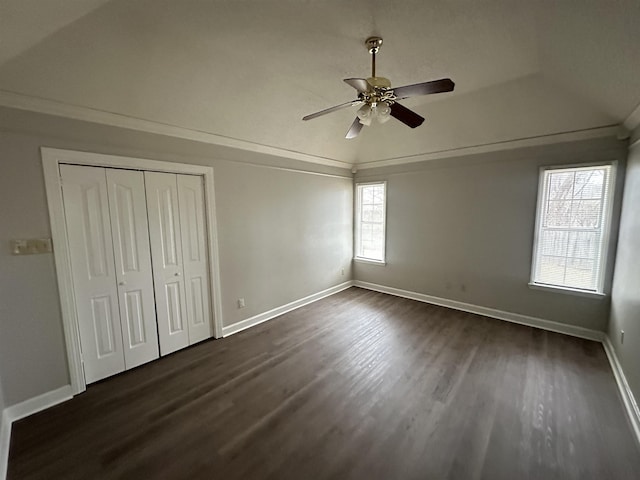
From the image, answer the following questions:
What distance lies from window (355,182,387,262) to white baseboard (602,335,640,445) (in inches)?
125

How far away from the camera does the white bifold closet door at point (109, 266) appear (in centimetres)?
239

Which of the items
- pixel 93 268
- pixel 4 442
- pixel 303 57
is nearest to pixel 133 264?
pixel 93 268

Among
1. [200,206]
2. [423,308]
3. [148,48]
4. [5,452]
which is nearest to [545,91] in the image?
[423,308]

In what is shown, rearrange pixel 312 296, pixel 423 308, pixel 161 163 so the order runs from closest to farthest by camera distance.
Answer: pixel 161 163 < pixel 423 308 < pixel 312 296

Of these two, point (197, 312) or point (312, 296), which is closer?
point (197, 312)

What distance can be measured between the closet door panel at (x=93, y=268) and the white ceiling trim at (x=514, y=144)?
4227 mm

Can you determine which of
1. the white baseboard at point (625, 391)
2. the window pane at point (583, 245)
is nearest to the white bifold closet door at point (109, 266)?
the white baseboard at point (625, 391)

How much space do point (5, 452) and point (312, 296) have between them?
11.8 ft

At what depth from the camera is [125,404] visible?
2.30 meters

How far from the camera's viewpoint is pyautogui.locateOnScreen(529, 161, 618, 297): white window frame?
3094 mm

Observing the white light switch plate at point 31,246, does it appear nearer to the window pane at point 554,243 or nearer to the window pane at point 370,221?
the window pane at point 370,221

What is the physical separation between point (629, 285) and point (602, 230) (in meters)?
1.04

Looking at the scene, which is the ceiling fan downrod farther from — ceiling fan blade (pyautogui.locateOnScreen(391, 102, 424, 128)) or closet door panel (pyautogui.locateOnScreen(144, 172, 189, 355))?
closet door panel (pyautogui.locateOnScreen(144, 172, 189, 355))

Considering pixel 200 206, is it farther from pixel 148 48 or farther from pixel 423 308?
pixel 423 308
